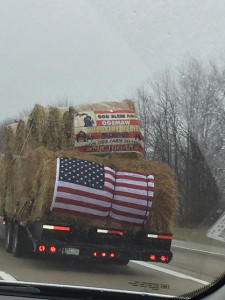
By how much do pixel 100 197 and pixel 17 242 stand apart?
2.39 m

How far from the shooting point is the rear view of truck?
25.0 ft

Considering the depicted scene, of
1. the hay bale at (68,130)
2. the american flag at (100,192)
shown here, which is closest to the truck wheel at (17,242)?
the american flag at (100,192)

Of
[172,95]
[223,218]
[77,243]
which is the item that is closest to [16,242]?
[77,243]

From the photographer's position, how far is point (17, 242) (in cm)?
911

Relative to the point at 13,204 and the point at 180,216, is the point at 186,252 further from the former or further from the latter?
the point at 13,204

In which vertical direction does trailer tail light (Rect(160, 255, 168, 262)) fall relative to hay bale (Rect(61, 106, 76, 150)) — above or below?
below

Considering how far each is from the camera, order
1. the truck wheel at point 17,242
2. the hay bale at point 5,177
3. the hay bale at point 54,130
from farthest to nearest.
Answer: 1. the hay bale at point 5,177
2. the truck wheel at point 17,242
3. the hay bale at point 54,130

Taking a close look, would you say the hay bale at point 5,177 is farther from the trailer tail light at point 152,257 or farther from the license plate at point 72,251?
the trailer tail light at point 152,257

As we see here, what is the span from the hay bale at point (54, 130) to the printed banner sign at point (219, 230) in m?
3.76

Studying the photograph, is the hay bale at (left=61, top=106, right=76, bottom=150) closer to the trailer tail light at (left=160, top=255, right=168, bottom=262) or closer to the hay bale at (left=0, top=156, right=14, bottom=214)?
the hay bale at (left=0, top=156, right=14, bottom=214)

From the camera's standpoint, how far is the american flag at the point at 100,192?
7.53m

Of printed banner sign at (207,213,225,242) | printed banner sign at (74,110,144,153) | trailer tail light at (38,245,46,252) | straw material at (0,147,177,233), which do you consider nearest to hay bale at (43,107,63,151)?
straw material at (0,147,177,233)

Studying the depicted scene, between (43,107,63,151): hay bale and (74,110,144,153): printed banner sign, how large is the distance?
1.36 ft

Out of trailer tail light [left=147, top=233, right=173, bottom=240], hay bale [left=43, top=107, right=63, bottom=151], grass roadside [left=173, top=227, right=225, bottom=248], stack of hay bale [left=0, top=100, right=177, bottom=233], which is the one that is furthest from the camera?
hay bale [left=43, top=107, right=63, bottom=151]
